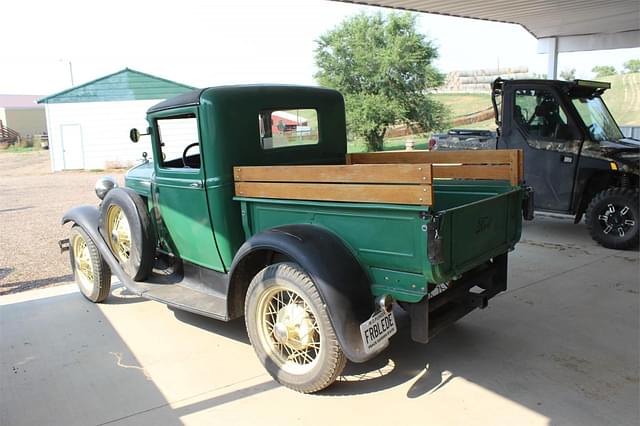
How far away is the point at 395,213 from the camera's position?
2.76m

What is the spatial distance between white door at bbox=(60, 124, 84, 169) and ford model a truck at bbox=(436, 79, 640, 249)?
58.7ft

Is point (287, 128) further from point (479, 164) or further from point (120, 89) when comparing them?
point (120, 89)

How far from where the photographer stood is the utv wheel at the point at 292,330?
293 centimetres

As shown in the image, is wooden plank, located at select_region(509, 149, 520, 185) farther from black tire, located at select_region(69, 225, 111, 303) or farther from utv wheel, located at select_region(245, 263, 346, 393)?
black tire, located at select_region(69, 225, 111, 303)

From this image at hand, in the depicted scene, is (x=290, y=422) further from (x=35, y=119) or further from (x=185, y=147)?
(x=35, y=119)

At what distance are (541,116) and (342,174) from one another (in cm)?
480

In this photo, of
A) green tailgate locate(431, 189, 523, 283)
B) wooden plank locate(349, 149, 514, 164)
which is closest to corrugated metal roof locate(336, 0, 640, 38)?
wooden plank locate(349, 149, 514, 164)

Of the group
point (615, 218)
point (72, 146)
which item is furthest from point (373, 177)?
point (72, 146)

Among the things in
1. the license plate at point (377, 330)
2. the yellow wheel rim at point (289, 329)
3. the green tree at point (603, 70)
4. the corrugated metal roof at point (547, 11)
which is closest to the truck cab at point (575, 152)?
the corrugated metal roof at point (547, 11)

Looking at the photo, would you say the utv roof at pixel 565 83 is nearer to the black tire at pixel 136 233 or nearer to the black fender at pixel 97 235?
the black tire at pixel 136 233

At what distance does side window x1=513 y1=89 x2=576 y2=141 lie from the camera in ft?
21.6

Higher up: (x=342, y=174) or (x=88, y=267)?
(x=342, y=174)

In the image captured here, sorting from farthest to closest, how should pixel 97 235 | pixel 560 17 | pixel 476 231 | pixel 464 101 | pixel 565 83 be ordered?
pixel 464 101 → pixel 560 17 → pixel 565 83 → pixel 97 235 → pixel 476 231

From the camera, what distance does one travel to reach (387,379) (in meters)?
3.28
